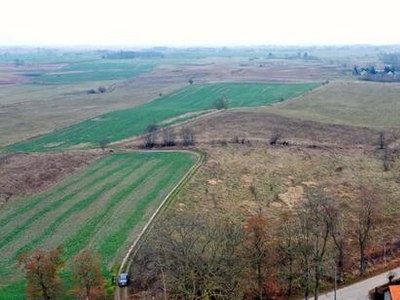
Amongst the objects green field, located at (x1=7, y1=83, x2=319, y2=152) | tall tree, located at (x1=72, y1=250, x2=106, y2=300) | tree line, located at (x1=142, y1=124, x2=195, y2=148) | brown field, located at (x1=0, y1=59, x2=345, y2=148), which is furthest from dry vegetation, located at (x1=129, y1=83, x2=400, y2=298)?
brown field, located at (x1=0, y1=59, x2=345, y2=148)

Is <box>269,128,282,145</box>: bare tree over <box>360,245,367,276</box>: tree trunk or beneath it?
over

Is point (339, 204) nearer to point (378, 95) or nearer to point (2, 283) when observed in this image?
point (2, 283)

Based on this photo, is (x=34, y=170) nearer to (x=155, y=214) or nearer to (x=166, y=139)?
(x=166, y=139)

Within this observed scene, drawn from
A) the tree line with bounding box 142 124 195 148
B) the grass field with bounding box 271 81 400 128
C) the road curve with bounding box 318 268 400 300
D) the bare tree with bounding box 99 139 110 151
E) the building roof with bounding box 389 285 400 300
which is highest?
the grass field with bounding box 271 81 400 128

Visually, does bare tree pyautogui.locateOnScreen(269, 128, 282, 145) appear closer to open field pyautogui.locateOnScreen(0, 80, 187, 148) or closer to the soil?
the soil

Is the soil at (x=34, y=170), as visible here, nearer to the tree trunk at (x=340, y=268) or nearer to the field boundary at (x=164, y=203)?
the field boundary at (x=164, y=203)

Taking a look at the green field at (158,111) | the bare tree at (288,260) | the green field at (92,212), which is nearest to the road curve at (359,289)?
the bare tree at (288,260)
